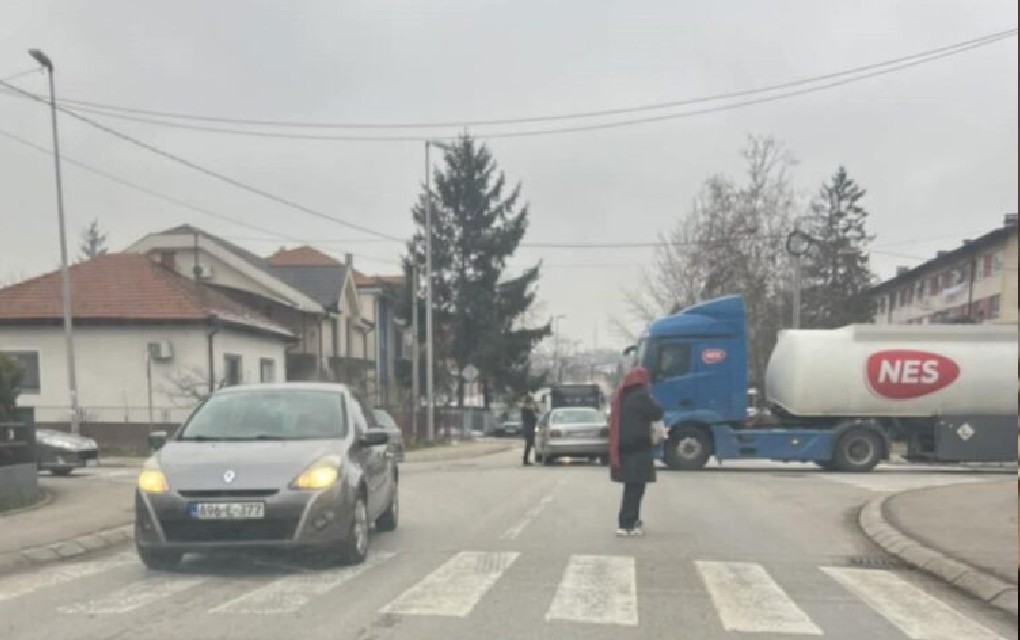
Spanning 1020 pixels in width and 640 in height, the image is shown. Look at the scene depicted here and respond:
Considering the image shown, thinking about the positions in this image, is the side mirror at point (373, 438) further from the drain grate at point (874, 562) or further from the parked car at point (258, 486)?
the drain grate at point (874, 562)

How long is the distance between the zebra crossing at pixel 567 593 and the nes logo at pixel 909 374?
511 inches

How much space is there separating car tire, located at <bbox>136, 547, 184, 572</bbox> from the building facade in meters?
38.2

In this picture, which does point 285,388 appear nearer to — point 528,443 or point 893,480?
point 893,480

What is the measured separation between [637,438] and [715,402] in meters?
10.7

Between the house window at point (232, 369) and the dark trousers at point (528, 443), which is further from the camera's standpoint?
the house window at point (232, 369)

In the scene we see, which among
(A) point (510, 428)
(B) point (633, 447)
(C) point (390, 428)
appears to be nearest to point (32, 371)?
(C) point (390, 428)

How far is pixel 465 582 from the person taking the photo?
794cm

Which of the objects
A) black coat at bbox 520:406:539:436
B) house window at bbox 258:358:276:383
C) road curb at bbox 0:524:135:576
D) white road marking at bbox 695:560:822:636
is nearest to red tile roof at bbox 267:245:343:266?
house window at bbox 258:358:276:383

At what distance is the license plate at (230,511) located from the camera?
7.92m

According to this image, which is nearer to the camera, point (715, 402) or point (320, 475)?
point (320, 475)

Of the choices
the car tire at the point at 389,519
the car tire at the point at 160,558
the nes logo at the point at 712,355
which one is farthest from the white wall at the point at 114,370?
the car tire at the point at 160,558

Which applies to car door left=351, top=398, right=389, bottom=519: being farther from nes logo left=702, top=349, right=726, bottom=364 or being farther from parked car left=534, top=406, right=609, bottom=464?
parked car left=534, top=406, right=609, bottom=464

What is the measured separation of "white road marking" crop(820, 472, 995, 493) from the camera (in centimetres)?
1675

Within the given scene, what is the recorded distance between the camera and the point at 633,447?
1062 cm
